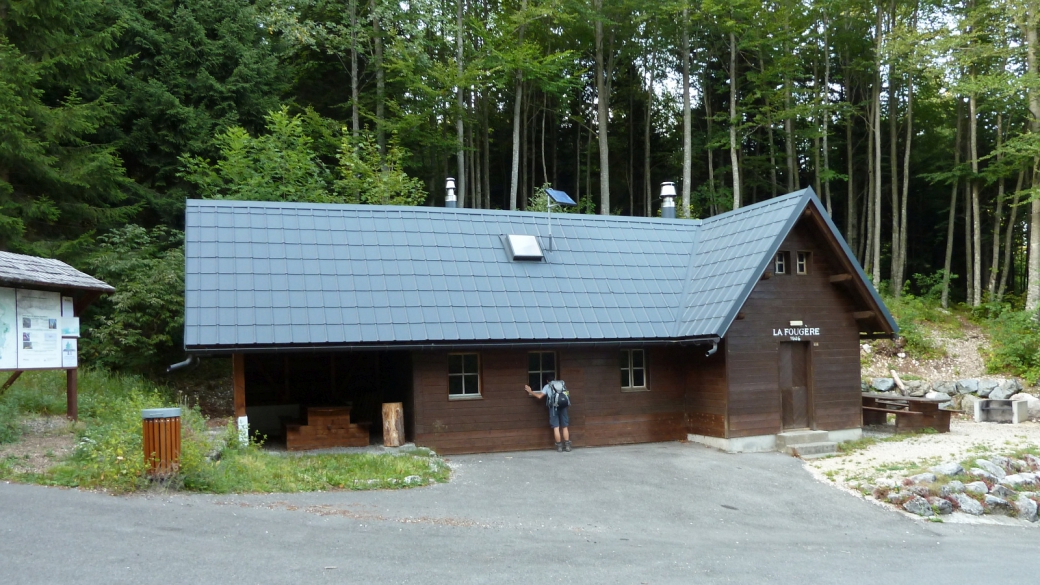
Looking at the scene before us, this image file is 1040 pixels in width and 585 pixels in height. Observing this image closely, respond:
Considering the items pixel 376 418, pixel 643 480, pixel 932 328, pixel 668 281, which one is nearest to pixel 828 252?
pixel 668 281

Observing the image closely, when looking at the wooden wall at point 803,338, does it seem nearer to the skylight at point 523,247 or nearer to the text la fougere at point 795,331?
the text la fougere at point 795,331

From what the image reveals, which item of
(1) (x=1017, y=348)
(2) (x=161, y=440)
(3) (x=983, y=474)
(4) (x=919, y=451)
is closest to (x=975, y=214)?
(1) (x=1017, y=348)

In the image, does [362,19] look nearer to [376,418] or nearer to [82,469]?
[376,418]

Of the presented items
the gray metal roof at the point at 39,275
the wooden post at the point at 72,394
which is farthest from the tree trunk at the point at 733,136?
the wooden post at the point at 72,394

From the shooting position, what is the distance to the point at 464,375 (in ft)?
51.8

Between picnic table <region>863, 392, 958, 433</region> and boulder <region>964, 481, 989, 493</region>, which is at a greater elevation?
picnic table <region>863, 392, 958, 433</region>

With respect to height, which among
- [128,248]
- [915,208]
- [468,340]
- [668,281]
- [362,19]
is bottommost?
[468,340]

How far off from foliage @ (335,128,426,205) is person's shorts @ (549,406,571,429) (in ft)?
40.2

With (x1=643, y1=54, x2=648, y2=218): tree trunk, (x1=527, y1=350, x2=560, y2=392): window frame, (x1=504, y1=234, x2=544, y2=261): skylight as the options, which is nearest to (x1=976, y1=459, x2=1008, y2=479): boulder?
(x1=527, y1=350, x2=560, y2=392): window frame

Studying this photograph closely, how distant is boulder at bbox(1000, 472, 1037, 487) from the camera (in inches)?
522

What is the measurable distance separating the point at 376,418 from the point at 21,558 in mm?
11158

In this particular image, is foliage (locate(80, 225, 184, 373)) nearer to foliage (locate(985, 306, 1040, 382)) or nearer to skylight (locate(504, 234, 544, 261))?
skylight (locate(504, 234, 544, 261))

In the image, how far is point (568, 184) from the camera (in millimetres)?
41375

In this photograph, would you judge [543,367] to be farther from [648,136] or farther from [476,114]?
[648,136]
